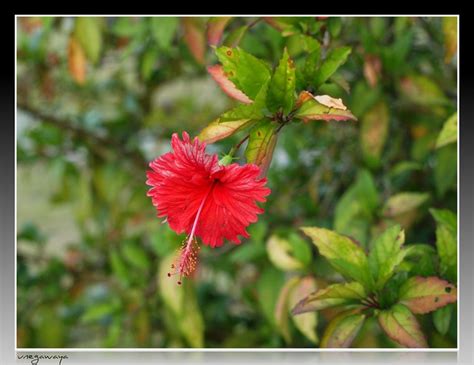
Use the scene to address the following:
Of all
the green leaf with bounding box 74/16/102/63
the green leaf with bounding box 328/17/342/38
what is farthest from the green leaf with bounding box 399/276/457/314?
the green leaf with bounding box 74/16/102/63

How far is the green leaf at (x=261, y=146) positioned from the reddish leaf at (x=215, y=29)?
266mm

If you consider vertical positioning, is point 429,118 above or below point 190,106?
above

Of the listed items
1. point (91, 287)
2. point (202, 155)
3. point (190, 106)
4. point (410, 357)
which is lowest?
point (91, 287)

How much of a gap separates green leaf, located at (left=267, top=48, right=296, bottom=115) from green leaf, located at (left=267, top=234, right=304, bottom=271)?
511 millimetres

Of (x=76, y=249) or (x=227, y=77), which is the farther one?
(x=76, y=249)

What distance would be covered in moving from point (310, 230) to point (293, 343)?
74 centimetres

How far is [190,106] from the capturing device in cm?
196

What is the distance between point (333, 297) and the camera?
0.69 m

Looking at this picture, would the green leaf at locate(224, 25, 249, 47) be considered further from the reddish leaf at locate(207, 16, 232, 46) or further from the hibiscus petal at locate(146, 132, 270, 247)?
the hibiscus petal at locate(146, 132, 270, 247)

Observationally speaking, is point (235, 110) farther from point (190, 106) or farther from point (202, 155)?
point (190, 106)

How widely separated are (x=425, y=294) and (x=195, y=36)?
0.62m

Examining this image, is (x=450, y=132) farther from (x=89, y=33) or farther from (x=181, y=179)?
(x=89, y=33)
